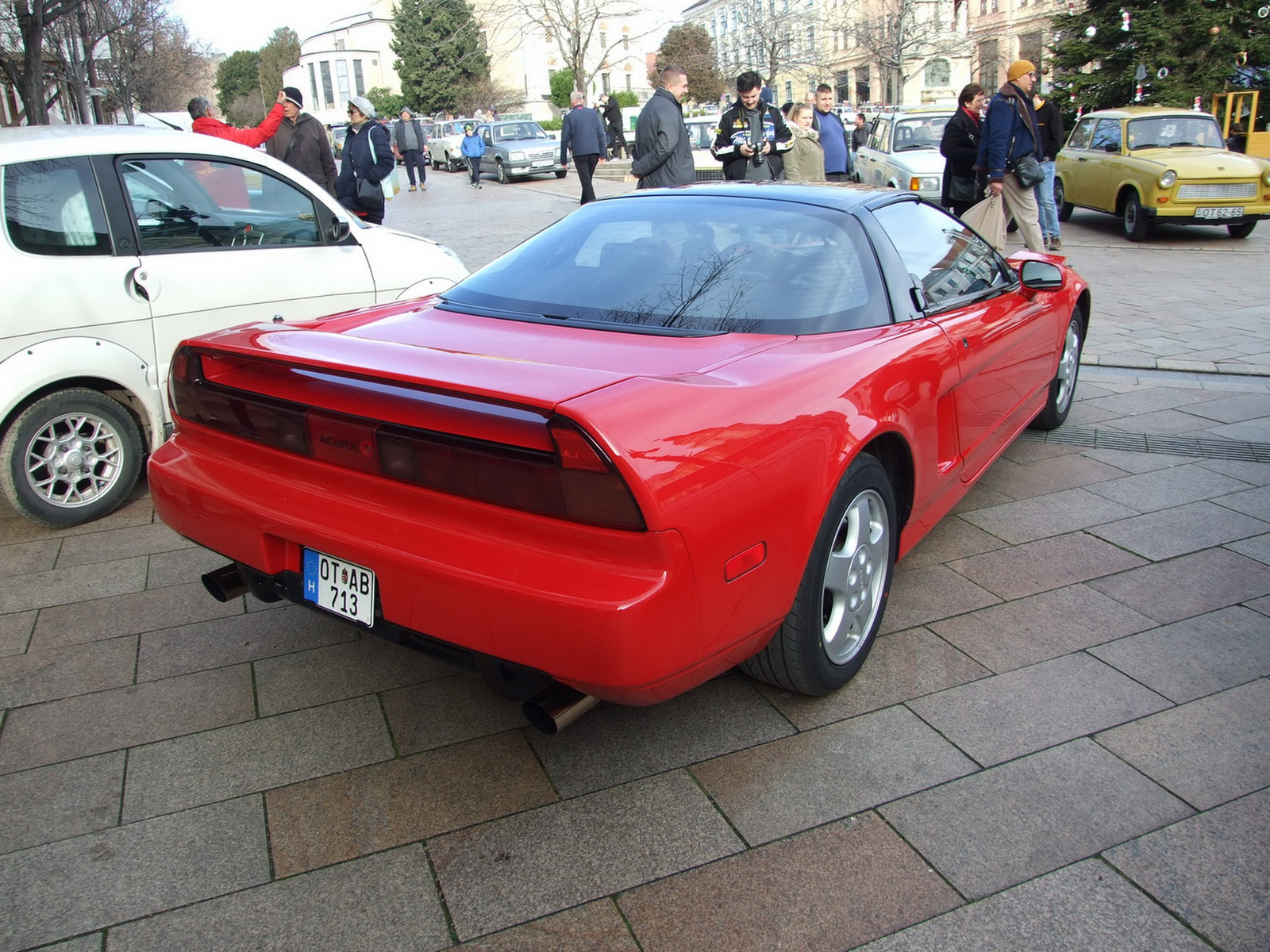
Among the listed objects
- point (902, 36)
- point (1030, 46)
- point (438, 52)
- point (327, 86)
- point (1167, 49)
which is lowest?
point (1167, 49)

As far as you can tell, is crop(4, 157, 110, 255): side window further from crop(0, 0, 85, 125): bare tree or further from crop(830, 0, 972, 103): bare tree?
crop(830, 0, 972, 103): bare tree

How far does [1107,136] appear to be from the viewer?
13258 millimetres

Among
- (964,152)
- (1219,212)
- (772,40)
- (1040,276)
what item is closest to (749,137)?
(964,152)

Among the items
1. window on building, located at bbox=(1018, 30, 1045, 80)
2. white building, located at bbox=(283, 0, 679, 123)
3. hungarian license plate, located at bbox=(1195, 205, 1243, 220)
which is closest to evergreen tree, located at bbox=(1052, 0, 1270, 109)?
hungarian license plate, located at bbox=(1195, 205, 1243, 220)

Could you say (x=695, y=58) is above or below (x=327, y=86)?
below

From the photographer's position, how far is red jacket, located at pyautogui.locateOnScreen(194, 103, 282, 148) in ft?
27.6

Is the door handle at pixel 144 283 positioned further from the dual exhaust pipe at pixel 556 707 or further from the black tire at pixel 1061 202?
the black tire at pixel 1061 202

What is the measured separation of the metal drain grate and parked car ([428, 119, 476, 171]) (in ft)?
93.8

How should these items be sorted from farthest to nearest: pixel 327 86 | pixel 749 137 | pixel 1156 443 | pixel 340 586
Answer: pixel 327 86 < pixel 749 137 < pixel 1156 443 < pixel 340 586

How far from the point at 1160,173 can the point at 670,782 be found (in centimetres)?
1196

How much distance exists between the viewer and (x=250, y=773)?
2.60m

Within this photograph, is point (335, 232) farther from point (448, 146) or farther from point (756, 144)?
point (448, 146)

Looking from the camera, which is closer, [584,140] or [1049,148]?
[1049,148]

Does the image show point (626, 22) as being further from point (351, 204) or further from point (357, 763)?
point (357, 763)
